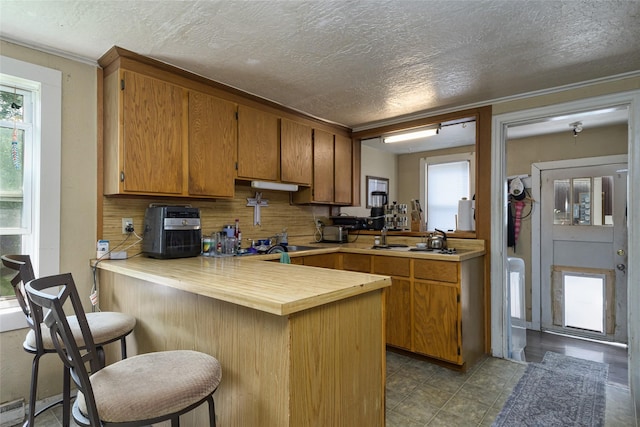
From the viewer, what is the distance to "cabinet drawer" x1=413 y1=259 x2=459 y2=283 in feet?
8.98

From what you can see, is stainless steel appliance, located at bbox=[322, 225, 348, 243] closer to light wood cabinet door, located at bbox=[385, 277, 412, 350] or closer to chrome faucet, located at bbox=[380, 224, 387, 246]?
chrome faucet, located at bbox=[380, 224, 387, 246]

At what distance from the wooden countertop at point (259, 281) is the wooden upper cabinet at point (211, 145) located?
2.44ft

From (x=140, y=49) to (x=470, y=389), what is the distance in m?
3.31

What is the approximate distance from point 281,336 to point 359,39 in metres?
1.75

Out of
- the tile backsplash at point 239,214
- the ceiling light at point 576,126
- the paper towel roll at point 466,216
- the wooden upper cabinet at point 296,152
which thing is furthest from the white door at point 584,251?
the wooden upper cabinet at point 296,152

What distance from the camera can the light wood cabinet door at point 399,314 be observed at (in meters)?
3.00

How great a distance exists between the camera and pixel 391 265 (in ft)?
10.2

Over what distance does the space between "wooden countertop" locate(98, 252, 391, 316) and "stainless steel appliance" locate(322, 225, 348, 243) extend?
189cm

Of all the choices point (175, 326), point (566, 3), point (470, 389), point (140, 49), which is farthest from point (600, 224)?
point (140, 49)

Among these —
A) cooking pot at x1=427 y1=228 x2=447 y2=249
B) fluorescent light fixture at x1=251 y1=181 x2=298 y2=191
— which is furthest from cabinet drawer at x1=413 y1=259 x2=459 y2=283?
fluorescent light fixture at x1=251 y1=181 x2=298 y2=191

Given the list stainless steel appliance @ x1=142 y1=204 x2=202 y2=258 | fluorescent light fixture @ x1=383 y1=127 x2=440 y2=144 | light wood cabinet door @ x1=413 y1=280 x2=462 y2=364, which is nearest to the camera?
stainless steel appliance @ x1=142 y1=204 x2=202 y2=258

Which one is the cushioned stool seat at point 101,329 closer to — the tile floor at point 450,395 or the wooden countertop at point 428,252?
the tile floor at point 450,395

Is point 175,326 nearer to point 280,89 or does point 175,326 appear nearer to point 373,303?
point 373,303

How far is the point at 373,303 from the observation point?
5.19 feet
